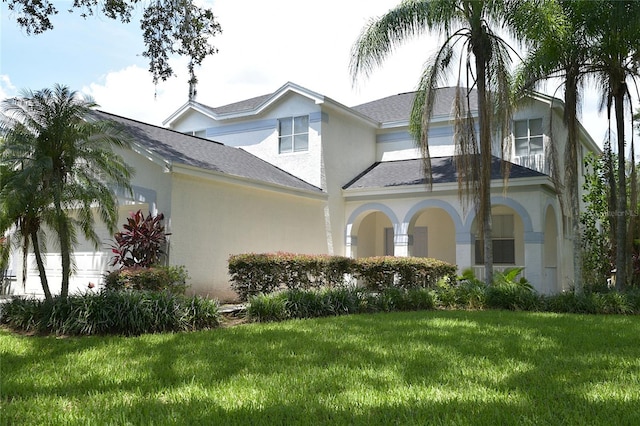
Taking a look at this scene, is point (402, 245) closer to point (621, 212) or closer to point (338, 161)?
point (338, 161)

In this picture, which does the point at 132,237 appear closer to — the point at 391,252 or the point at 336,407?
the point at 336,407

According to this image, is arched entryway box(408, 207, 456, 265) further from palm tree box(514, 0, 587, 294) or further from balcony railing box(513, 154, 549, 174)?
palm tree box(514, 0, 587, 294)

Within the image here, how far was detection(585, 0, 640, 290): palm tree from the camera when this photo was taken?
12070 mm

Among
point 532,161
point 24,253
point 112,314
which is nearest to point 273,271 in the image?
point 112,314

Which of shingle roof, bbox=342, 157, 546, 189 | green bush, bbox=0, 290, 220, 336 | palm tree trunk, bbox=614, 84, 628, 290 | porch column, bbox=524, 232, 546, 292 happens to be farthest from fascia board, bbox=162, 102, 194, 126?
palm tree trunk, bbox=614, 84, 628, 290

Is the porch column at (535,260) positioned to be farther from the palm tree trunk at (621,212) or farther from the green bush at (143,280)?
the green bush at (143,280)

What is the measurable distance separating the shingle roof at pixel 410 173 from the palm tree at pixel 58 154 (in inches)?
416

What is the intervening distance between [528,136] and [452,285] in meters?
7.49

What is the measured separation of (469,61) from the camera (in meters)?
14.4

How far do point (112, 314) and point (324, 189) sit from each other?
11.0 metres

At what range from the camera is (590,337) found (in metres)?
8.45

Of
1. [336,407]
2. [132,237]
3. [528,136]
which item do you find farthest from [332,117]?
[336,407]

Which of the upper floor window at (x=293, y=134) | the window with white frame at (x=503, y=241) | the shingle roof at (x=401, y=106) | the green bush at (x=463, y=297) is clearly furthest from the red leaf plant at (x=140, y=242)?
the window with white frame at (x=503, y=241)

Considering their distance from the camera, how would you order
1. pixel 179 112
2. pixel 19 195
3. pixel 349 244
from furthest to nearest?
pixel 179 112
pixel 349 244
pixel 19 195
